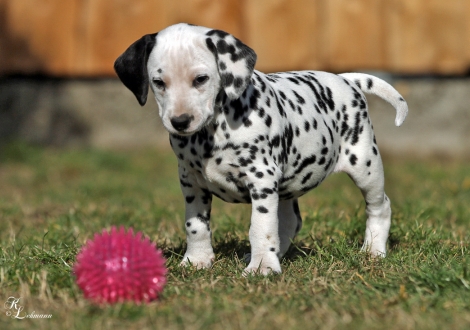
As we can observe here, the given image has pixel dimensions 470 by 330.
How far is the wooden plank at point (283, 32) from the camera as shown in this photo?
9875mm

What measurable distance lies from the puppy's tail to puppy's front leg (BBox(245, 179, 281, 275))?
1413 mm

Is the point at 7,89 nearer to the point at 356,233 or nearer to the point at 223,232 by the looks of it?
the point at 223,232

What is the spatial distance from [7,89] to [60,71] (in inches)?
33.8

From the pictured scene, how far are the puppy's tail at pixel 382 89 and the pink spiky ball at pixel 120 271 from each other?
7.69 feet

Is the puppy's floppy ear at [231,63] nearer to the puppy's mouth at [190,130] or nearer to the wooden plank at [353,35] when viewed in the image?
the puppy's mouth at [190,130]

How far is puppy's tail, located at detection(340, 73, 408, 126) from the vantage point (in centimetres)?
542

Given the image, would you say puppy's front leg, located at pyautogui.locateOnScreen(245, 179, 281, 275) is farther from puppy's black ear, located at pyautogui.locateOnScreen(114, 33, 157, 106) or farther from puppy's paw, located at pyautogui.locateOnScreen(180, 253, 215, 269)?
puppy's black ear, located at pyautogui.locateOnScreen(114, 33, 157, 106)

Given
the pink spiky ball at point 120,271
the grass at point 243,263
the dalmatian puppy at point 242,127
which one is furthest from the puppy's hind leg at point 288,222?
the pink spiky ball at point 120,271

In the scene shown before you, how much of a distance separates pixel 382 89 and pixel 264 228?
165cm

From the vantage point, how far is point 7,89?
10.5 m

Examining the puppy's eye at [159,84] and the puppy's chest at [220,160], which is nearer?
the puppy's eye at [159,84]

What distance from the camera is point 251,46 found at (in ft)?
32.4
